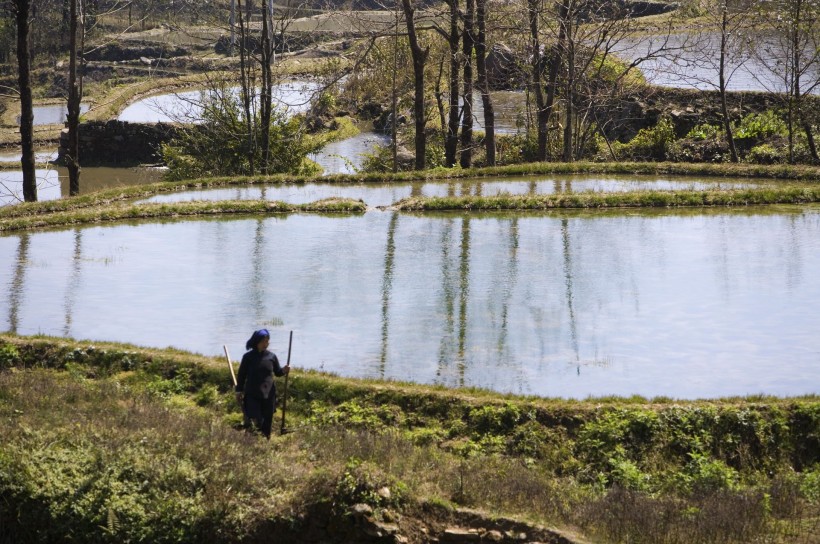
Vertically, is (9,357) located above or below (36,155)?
below

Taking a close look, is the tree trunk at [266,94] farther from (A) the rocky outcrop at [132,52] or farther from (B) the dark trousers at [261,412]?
(A) the rocky outcrop at [132,52]

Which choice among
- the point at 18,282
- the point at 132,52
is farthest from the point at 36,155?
the point at 18,282

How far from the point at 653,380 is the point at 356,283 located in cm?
694

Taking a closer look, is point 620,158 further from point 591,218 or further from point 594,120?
point 591,218

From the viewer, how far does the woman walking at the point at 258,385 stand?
1305 cm

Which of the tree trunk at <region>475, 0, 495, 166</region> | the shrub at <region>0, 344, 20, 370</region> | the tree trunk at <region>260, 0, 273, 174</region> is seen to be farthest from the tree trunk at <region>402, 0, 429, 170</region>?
the shrub at <region>0, 344, 20, 370</region>

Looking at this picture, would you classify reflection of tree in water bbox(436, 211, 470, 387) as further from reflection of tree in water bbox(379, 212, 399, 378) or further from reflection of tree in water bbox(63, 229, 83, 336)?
reflection of tree in water bbox(63, 229, 83, 336)

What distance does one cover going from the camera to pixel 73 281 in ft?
66.3

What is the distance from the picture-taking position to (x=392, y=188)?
2991 cm

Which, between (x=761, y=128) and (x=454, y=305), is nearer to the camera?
(x=454, y=305)

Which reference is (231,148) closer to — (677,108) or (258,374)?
(677,108)

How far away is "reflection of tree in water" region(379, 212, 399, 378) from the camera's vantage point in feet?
52.1

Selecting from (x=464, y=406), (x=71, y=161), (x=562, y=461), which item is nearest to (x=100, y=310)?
(x=464, y=406)

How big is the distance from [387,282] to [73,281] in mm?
5945
